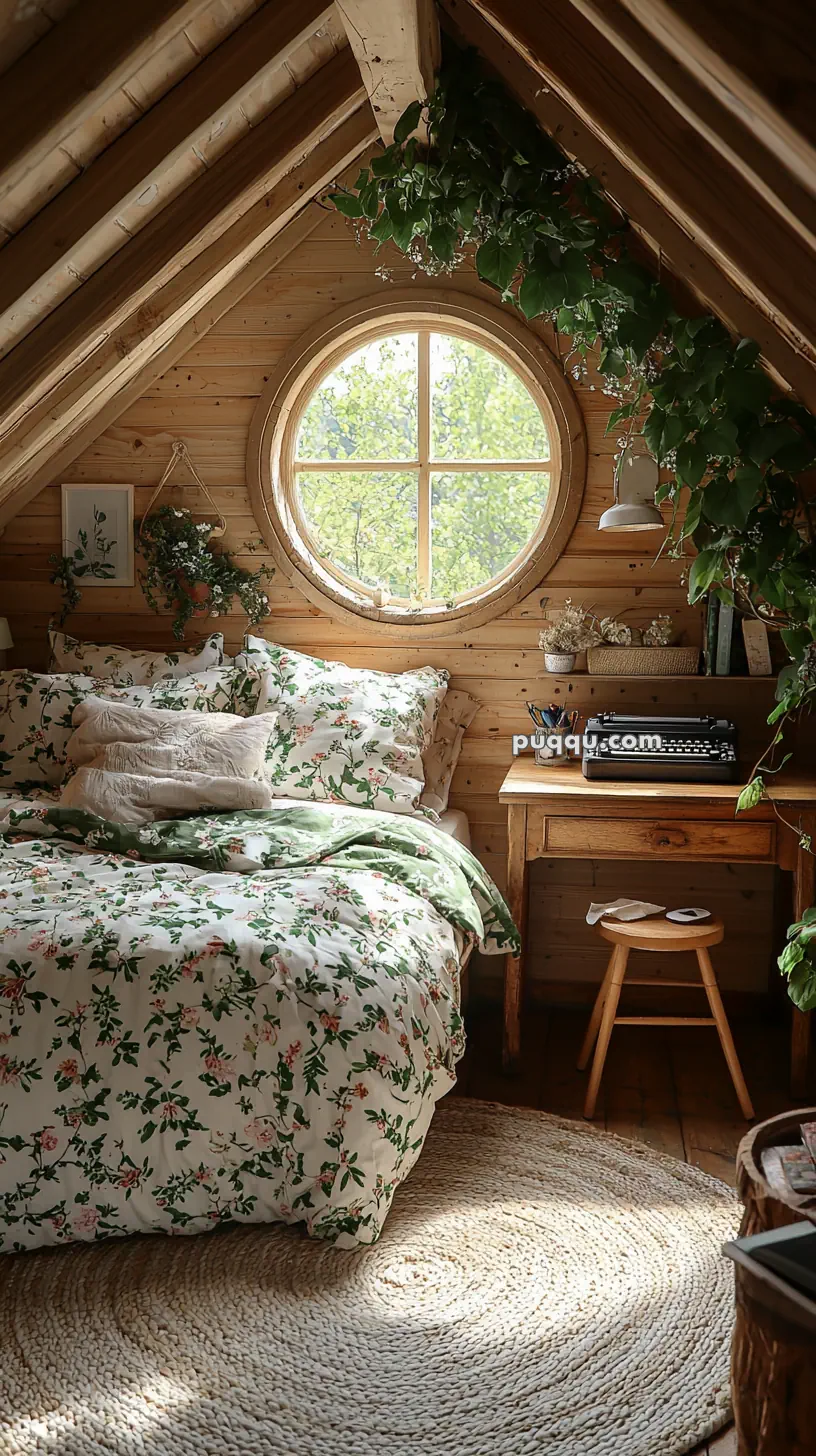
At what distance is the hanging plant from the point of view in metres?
3.76

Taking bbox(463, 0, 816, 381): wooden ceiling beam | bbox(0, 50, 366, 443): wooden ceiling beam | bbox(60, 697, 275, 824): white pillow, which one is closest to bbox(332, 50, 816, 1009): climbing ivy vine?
bbox(463, 0, 816, 381): wooden ceiling beam

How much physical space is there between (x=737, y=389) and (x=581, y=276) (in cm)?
53

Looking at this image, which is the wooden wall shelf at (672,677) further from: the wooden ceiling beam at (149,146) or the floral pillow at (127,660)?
the wooden ceiling beam at (149,146)

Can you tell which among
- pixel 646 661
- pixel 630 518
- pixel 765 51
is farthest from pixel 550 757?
pixel 765 51

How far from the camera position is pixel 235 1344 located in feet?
6.70

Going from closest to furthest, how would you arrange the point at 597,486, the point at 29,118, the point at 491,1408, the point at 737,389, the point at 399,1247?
the point at 29,118 < the point at 491,1408 < the point at 737,389 < the point at 399,1247 < the point at 597,486

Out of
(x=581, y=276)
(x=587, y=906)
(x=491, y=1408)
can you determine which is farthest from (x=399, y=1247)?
(x=581, y=276)

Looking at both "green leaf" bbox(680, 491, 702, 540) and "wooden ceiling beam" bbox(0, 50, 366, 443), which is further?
"wooden ceiling beam" bbox(0, 50, 366, 443)

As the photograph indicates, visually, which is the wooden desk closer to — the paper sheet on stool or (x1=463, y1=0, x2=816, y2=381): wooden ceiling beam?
the paper sheet on stool

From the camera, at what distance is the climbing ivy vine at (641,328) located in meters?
2.05

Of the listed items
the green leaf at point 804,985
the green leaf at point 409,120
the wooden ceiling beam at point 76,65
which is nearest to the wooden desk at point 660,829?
the green leaf at point 804,985

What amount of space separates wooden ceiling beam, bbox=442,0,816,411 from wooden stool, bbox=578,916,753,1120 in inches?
53.8

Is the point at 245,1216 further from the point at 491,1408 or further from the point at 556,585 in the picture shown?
the point at 556,585

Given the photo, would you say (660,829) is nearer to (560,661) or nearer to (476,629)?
(560,661)
